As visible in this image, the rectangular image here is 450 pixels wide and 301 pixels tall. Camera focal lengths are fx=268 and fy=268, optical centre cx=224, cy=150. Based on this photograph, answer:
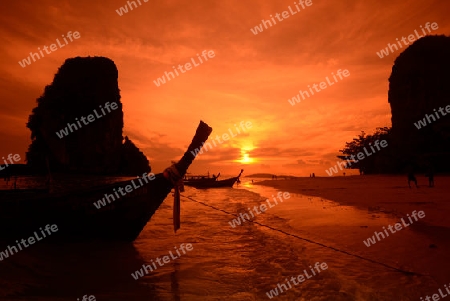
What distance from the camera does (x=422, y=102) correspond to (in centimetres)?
3994

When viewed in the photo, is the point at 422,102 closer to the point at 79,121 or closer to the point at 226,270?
the point at 226,270

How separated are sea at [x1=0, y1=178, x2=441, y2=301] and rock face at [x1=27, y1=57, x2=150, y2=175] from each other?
149ft

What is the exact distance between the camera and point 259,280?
504 centimetres

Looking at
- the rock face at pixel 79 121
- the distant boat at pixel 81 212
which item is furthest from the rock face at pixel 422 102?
the rock face at pixel 79 121

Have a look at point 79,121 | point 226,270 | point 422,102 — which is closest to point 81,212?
point 226,270

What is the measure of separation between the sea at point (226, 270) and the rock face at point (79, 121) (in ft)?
149

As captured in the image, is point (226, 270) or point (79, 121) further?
point (79, 121)

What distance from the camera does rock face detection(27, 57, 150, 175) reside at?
46625 millimetres

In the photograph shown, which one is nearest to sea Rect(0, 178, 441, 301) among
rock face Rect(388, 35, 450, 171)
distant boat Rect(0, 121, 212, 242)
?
distant boat Rect(0, 121, 212, 242)

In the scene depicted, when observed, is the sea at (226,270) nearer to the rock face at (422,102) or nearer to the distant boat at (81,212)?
the distant boat at (81,212)

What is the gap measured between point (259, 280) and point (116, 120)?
5531 centimetres

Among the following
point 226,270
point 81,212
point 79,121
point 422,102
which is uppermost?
Result: point 79,121

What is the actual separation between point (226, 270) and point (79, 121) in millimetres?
52115

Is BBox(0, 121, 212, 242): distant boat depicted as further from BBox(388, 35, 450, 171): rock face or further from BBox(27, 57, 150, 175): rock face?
BBox(27, 57, 150, 175): rock face
